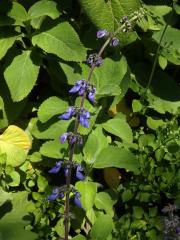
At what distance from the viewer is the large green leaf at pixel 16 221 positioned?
2234 mm

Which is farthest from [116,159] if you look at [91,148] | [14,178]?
[14,178]

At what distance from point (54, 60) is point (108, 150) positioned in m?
0.55

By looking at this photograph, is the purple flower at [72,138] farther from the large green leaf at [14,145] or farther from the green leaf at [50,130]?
the large green leaf at [14,145]

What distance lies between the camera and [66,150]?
2287 mm

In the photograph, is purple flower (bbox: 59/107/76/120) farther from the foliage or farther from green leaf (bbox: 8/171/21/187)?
green leaf (bbox: 8/171/21/187)

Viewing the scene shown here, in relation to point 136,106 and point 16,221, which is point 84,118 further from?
point 136,106

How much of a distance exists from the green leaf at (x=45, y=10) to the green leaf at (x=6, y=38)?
13cm

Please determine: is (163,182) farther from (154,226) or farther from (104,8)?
(104,8)

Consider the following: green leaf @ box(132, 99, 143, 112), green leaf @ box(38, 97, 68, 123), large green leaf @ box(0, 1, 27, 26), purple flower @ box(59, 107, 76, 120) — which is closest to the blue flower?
purple flower @ box(59, 107, 76, 120)

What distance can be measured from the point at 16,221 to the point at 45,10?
948 millimetres

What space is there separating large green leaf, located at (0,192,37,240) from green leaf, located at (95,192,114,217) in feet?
1.02

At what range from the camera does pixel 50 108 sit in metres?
2.37

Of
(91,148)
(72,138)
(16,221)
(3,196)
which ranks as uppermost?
(72,138)

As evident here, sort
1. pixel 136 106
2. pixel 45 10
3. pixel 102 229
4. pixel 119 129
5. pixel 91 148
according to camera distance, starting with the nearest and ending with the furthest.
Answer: pixel 102 229, pixel 91 148, pixel 45 10, pixel 119 129, pixel 136 106
